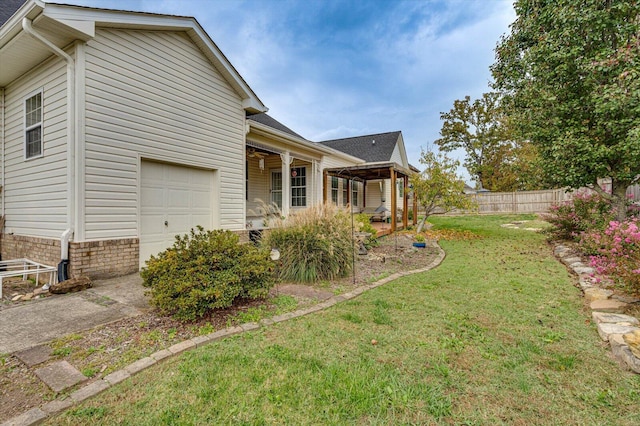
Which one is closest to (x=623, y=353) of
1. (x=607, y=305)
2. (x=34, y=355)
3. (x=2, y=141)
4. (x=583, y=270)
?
(x=607, y=305)

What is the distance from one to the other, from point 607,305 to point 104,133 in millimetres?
7380

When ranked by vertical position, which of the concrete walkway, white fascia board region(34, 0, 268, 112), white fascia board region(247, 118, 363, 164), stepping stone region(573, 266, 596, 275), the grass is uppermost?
white fascia board region(34, 0, 268, 112)

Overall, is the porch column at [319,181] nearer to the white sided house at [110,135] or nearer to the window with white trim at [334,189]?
the window with white trim at [334,189]

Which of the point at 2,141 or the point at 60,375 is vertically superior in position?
the point at 2,141

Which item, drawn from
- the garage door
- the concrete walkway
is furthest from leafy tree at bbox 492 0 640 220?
the concrete walkway

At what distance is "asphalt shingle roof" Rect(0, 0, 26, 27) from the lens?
583 cm

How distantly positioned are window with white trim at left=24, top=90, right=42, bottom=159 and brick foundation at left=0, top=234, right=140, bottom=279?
1584mm

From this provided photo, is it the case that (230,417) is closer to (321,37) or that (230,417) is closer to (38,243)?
(38,243)

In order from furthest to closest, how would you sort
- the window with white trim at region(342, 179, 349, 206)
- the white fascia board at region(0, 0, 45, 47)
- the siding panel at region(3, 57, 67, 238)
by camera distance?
1. the window with white trim at region(342, 179, 349, 206)
2. the siding panel at region(3, 57, 67, 238)
3. the white fascia board at region(0, 0, 45, 47)

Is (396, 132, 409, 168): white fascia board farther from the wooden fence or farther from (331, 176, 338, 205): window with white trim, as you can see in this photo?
(331, 176, 338, 205): window with white trim

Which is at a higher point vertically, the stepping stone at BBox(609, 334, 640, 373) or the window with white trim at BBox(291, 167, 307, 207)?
the window with white trim at BBox(291, 167, 307, 207)

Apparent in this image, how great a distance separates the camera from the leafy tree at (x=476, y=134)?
25531mm

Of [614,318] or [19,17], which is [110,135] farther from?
[614,318]

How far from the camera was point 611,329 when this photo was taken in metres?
2.79
